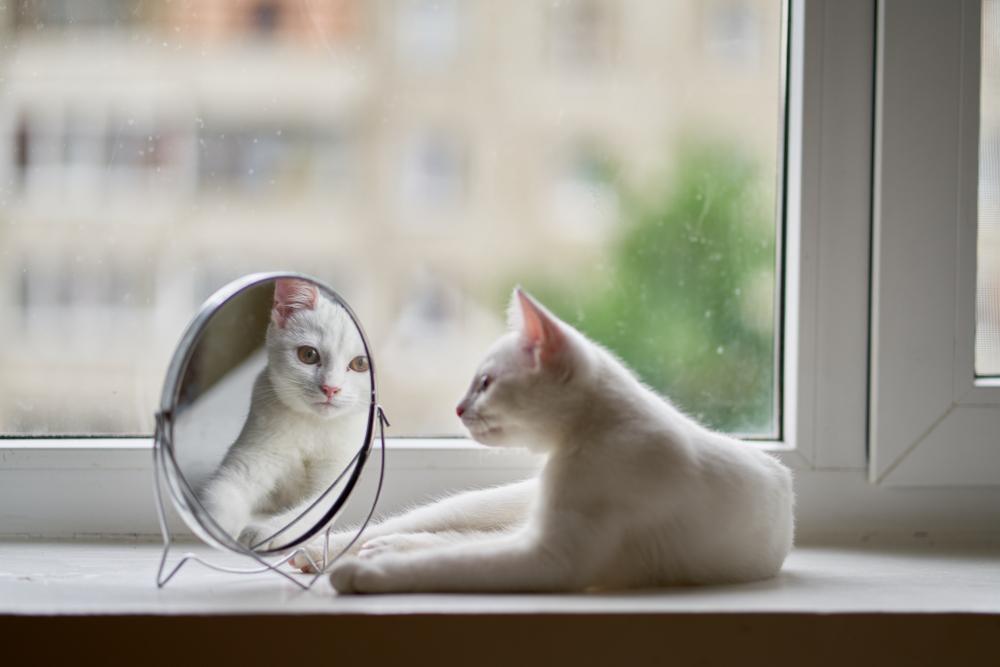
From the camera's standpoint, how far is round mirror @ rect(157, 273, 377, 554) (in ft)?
3.04

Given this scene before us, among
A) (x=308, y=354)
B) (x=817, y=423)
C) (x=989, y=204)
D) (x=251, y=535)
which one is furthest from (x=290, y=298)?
(x=989, y=204)

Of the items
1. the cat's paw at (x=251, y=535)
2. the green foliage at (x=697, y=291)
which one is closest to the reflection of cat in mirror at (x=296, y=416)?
the cat's paw at (x=251, y=535)

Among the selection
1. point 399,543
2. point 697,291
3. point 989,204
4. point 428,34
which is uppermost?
point 428,34

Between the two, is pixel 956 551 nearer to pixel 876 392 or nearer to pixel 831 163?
pixel 876 392

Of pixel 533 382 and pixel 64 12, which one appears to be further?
pixel 64 12

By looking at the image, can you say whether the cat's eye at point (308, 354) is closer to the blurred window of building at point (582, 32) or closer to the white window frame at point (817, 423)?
the white window frame at point (817, 423)

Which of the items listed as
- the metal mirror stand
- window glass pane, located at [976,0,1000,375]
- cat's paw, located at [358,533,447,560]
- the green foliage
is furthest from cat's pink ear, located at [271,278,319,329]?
window glass pane, located at [976,0,1000,375]

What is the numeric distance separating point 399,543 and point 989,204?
2.85 ft

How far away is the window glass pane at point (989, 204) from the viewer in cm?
124

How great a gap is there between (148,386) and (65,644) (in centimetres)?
51

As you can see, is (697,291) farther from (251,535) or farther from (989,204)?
(251,535)

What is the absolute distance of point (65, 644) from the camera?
32.7 inches

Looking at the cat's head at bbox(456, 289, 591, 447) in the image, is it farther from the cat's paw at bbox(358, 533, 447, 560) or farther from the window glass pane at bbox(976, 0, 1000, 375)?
the window glass pane at bbox(976, 0, 1000, 375)

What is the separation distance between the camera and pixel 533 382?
985 mm
